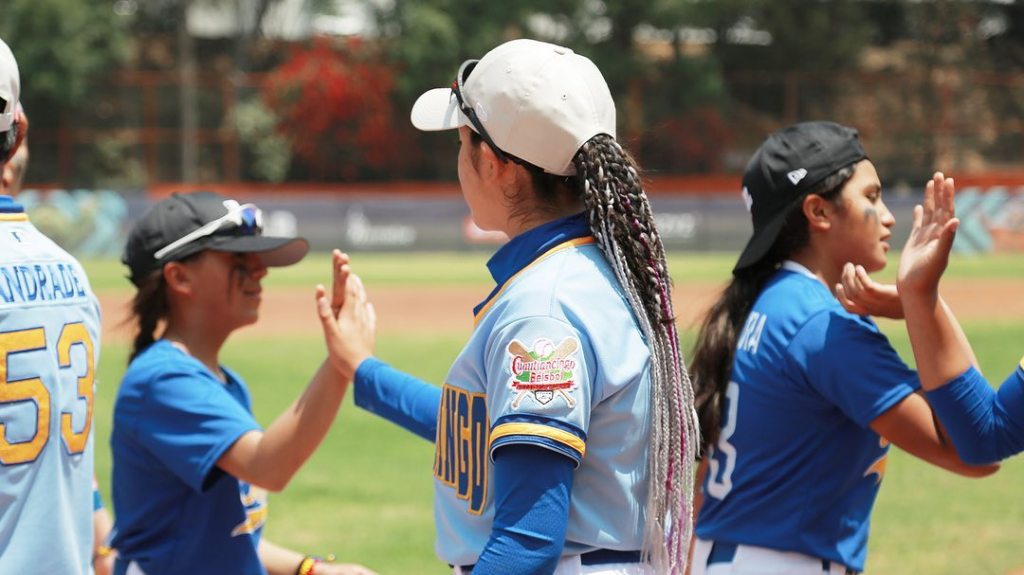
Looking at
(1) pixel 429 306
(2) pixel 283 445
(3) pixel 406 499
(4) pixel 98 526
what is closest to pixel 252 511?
(2) pixel 283 445

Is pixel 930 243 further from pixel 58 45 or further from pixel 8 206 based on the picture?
pixel 58 45

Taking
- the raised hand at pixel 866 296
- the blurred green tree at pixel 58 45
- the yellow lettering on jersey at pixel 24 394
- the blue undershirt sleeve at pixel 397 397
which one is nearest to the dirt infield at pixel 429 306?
the raised hand at pixel 866 296

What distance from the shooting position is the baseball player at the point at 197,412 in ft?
11.1

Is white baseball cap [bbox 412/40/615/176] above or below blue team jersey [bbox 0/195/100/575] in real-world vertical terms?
above

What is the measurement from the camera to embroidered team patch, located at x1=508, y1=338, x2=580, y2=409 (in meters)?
2.21

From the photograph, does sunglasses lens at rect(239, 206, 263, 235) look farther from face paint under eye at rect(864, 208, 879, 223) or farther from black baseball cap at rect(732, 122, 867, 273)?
face paint under eye at rect(864, 208, 879, 223)

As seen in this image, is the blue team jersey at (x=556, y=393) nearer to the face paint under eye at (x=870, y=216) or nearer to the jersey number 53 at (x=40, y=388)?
the jersey number 53 at (x=40, y=388)

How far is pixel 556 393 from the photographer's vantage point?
222 centimetres

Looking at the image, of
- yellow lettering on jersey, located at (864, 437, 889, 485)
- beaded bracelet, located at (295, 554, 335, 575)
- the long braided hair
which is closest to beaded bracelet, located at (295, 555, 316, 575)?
beaded bracelet, located at (295, 554, 335, 575)

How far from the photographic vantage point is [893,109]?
1721 inches

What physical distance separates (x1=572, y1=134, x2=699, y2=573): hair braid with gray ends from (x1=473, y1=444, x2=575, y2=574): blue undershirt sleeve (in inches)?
11.6

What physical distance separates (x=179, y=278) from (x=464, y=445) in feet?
5.49

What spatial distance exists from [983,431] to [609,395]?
1.23 metres

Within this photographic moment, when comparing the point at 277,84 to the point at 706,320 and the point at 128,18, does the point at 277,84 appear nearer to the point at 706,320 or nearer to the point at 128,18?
the point at 128,18
